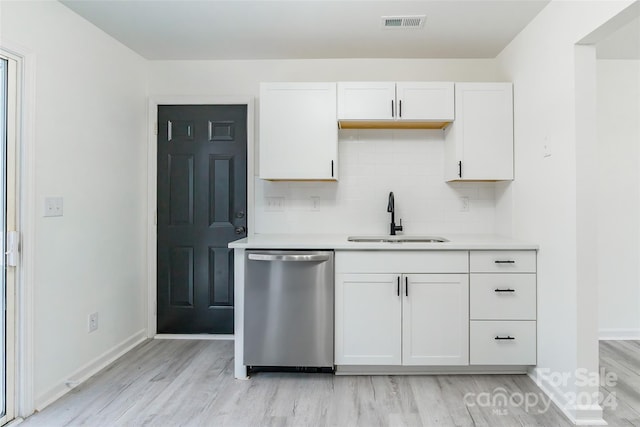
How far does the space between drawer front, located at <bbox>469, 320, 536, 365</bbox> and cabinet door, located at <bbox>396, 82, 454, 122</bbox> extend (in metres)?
1.54

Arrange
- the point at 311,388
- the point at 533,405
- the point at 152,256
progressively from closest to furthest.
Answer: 1. the point at 533,405
2. the point at 311,388
3. the point at 152,256

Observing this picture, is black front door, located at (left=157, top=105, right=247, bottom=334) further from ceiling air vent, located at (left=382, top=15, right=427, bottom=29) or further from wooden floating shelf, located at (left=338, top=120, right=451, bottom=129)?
ceiling air vent, located at (left=382, top=15, right=427, bottom=29)

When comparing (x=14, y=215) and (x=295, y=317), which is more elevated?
(x=14, y=215)

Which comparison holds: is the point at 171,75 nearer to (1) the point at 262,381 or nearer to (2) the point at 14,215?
(2) the point at 14,215

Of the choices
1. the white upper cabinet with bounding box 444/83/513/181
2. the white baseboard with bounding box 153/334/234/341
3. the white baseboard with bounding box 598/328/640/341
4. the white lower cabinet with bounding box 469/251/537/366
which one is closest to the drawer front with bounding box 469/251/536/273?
the white lower cabinet with bounding box 469/251/537/366

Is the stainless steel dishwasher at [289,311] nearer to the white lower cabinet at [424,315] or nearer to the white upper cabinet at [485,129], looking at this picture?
the white lower cabinet at [424,315]

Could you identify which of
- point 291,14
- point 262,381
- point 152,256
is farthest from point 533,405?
point 152,256

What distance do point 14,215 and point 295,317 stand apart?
169 centimetres

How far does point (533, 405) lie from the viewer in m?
2.00

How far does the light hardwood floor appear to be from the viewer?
1860mm

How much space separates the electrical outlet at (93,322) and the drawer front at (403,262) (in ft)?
5.72

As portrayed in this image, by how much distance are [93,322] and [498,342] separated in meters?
2.76

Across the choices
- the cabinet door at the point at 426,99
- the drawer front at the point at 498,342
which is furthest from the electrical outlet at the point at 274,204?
the drawer front at the point at 498,342

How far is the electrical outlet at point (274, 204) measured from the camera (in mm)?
3021
